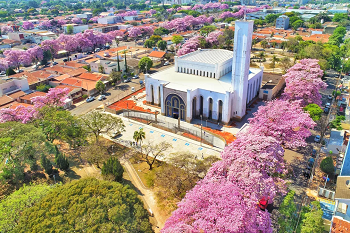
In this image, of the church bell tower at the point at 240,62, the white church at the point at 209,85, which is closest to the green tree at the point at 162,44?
the white church at the point at 209,85

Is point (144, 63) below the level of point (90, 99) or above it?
above

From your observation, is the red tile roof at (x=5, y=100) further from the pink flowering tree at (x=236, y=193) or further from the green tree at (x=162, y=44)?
the green tree at (x=162, y=44)

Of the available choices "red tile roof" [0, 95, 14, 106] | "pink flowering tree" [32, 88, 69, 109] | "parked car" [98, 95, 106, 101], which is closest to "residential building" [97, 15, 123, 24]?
"parked car" [98, 95, 106, 101]

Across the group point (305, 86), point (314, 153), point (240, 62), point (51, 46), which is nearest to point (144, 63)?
point (240, 62)

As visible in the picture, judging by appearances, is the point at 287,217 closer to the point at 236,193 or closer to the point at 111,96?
the point at 236,193

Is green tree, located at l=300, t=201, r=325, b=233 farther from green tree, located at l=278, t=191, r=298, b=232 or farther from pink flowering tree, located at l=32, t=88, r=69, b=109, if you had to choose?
pink flowering tree, located at l=32, t=88, r=69, b=109
